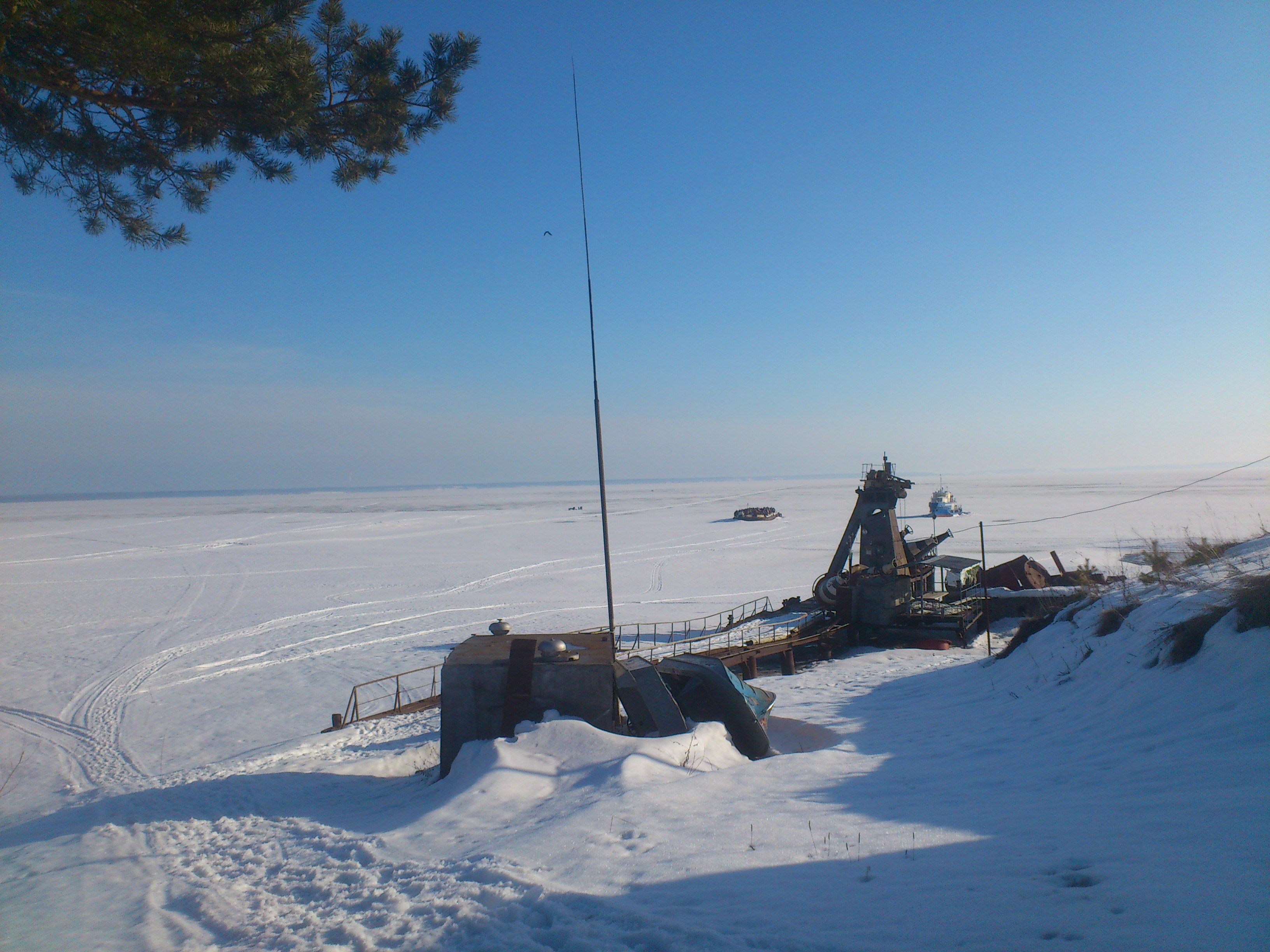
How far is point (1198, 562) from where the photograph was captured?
13.2m

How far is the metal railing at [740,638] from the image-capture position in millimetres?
19000

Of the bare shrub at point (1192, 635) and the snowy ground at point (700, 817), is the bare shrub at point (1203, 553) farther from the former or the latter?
the bare shrub at point (1192, 635)

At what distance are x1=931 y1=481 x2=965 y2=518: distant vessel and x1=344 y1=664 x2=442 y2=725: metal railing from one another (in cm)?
6082

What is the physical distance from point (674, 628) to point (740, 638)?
3913 mm

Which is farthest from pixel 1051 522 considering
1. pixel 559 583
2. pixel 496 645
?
pixel 496 645

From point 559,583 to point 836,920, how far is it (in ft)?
105

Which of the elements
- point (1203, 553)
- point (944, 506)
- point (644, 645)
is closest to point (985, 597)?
point (1203, 553)

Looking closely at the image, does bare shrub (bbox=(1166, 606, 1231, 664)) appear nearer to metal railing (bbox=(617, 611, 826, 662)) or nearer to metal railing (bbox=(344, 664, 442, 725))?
metal railing (bbox=(617, 611, 826, 662))

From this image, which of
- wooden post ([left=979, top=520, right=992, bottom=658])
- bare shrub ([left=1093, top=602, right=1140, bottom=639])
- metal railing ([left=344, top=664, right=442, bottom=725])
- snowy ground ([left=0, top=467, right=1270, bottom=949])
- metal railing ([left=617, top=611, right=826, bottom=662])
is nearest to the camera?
snowy ground ([left=0, top=467, right=1270, bottom=949])

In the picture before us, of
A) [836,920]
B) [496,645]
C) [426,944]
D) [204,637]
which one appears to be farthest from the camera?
[204,637]

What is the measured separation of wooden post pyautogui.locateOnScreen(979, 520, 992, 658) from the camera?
658 inches

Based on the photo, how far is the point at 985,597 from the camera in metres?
18.6

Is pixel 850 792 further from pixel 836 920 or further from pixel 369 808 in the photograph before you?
pixel 369 808

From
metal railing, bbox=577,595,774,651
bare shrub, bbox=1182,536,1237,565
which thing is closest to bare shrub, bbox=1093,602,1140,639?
bare shrub, bbox=1182,536,1237,565
